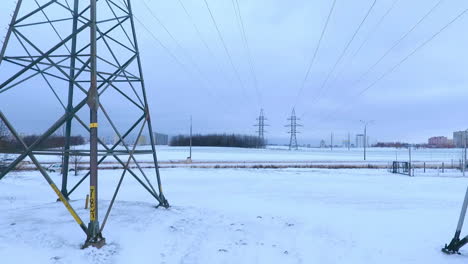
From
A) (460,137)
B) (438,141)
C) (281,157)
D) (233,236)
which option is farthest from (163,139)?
(438,141)

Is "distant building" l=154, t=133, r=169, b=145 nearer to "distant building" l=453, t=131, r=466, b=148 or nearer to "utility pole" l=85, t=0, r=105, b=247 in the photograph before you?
"distant building" l=453, t=131, r=466, b=148

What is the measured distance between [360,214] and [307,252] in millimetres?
5326

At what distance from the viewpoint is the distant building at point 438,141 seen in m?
155

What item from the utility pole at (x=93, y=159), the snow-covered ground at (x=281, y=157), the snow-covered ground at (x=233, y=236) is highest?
the utility pole at (x=93, y=159)

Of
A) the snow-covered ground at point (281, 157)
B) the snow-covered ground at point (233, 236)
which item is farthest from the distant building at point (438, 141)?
the snow-covered ground at point (233, 236)

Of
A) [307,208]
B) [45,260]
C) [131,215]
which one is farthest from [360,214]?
[45,260]

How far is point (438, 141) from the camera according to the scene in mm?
162250

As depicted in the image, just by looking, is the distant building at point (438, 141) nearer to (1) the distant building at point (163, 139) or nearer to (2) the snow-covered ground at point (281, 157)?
(2) the snow-covered ground at point (281, 157)

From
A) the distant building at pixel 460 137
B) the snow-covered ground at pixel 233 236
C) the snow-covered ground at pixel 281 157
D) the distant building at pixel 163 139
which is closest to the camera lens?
the snow-covered ground at pixel 233 236

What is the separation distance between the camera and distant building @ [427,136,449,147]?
155 metres

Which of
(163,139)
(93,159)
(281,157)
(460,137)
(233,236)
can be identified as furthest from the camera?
(163,139)

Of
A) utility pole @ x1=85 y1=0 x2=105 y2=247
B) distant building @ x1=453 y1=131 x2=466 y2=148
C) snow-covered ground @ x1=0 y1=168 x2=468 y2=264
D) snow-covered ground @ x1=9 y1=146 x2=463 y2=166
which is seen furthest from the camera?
snow-covered ground @ x1=9 y1=146 x2=463 y2=166

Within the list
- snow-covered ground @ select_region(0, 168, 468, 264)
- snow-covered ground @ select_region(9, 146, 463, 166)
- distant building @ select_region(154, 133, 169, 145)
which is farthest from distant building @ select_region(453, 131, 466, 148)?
distant building @ select_region(154, 133, 169, 145)

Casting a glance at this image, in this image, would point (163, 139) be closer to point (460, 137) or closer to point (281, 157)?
point (281, 157)
